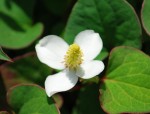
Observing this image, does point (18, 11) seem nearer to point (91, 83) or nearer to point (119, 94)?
point (91, 83)

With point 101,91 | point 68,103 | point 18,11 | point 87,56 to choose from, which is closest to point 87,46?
point 87,56

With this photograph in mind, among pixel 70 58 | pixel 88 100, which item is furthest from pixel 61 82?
pixel 88 100

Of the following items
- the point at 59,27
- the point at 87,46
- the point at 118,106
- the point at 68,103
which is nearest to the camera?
the point at 118,106

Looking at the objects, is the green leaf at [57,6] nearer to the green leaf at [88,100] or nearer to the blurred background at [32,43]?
the blurred background at [32,43]

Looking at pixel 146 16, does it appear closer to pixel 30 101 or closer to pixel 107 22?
pixel 107 22

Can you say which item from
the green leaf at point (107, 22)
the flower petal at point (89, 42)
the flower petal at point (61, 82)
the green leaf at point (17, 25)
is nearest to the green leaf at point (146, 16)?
the green leaf at point (107, 22)

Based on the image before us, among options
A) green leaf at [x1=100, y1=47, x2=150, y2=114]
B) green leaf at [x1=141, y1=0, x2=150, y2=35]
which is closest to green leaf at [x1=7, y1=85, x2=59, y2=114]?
green leaf at [x1=100, y1=47, x2=150, y2=114]
